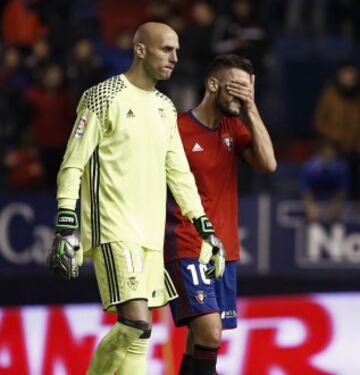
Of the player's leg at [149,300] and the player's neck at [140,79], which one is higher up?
the player's neck at [140,79]

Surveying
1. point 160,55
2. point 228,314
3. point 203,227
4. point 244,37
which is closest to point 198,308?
point 228,314

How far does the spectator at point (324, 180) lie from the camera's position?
16.2 meters

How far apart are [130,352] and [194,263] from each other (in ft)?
2.62

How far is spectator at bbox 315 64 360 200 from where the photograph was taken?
54.1 ft

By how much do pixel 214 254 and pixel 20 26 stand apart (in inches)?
356

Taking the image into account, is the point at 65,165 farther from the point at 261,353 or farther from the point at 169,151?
the point at 261,353

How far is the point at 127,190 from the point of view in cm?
783

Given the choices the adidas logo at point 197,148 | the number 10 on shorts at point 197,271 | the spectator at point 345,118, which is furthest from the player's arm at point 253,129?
the spectator at point 345,118

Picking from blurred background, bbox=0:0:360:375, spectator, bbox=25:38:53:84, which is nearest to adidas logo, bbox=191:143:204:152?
blurred background, bbox=0:0:360:375

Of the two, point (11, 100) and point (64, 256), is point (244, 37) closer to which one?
point (11, 100)

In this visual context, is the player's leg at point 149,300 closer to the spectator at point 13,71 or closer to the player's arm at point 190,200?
the player's arm at point 190,200

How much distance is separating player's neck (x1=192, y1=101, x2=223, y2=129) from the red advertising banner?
1.72 meters

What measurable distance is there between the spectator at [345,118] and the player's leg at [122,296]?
29.1 ft

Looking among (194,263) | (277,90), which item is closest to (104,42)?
(277,90)
